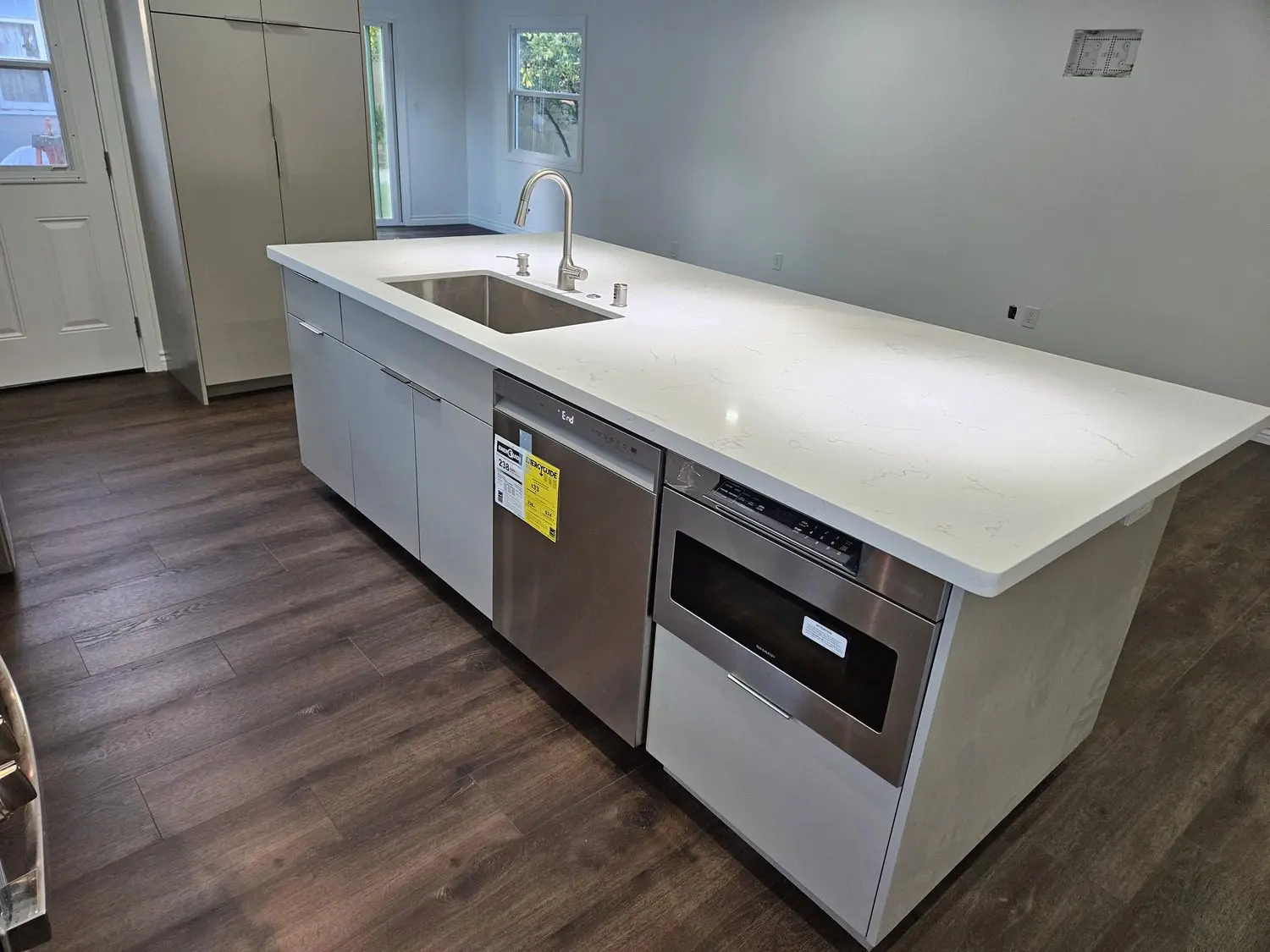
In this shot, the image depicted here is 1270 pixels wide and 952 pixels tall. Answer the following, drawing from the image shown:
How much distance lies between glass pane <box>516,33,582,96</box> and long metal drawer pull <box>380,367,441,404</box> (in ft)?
19.3

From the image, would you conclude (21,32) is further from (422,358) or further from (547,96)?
(547,96)

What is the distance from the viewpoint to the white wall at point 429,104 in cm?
827

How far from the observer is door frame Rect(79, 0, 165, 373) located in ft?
12.1

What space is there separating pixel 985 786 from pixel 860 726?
441 millimetres

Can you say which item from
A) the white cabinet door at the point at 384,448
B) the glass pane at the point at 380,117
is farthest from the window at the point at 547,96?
the white cabinet door at the point at 384,448

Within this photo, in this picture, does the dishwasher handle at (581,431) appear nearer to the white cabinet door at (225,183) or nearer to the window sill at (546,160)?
the white cabinet door at (225,183)

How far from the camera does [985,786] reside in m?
1.58

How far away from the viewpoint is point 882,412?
1581 mm

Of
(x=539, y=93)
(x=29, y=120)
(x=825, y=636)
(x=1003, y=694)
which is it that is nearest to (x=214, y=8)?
(x=29, y=120)

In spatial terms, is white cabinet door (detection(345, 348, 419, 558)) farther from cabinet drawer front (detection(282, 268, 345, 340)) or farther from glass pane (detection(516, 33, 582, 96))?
glass pane (detection(516, 33, 582, 96))

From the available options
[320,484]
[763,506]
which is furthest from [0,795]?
[320,484]

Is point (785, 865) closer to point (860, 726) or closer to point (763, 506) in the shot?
point (860, 726)

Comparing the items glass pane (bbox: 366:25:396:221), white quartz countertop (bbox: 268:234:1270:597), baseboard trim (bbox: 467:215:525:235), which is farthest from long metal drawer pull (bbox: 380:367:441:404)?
glass pane (bbox: 366:25:396:221)

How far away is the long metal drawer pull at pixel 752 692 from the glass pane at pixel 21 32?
13.3 feet
